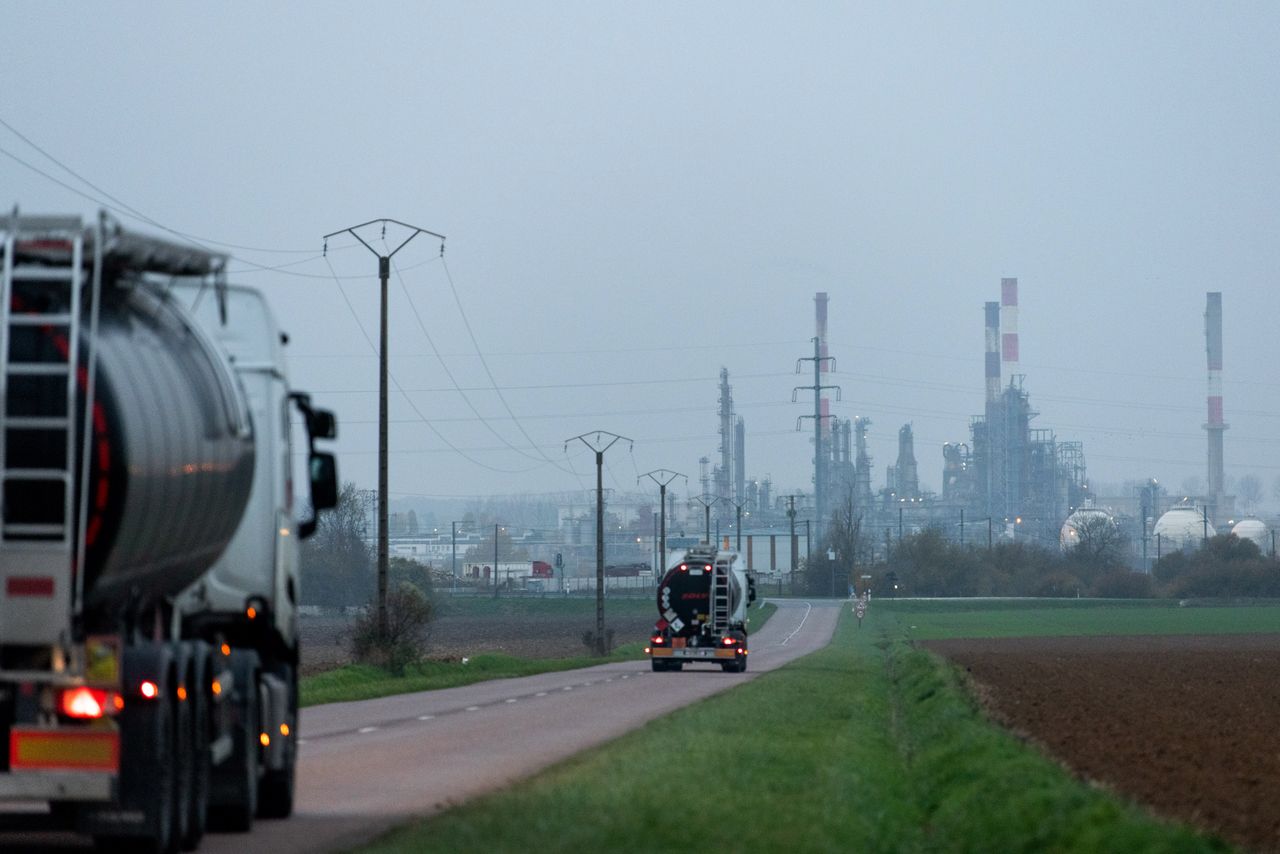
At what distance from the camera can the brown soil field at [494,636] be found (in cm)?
6850

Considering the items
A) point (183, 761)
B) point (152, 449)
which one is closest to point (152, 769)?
point (183, 761)

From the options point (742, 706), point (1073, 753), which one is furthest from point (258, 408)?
point (742, 706)

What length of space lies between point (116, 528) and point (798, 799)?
7.17 meters

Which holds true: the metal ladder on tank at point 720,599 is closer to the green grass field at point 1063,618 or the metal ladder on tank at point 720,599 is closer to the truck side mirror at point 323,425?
the green grass field at point 1063,618

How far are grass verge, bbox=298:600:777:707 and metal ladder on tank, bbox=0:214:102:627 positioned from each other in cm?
2264

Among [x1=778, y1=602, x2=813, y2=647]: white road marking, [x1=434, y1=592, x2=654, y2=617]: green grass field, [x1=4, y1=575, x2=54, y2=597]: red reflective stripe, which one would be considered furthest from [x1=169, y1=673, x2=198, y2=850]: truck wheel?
[x1=434, y1=592, x2=654, y2=617]: green grass field

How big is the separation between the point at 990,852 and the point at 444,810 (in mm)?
4157

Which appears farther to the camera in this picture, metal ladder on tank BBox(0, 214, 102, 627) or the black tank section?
the black tank section

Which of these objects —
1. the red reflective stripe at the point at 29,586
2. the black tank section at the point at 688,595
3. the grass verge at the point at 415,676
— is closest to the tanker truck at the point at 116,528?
the red reflective stripe at the point at 29,586

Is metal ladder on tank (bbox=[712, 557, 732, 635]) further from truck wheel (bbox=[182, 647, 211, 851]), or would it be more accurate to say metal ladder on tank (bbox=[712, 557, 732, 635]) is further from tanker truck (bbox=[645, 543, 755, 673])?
truck wheel (bbox=[182, 647, 211, 851])

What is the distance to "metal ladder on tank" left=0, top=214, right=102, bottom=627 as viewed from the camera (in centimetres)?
995

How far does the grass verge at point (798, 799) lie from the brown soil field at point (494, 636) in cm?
2341

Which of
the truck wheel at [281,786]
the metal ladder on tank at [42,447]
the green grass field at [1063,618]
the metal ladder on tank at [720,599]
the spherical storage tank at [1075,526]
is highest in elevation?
the spherical storage tank at [1075,526]

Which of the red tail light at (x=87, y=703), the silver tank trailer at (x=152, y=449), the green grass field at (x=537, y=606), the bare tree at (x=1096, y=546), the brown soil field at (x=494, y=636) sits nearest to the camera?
the silver tank trailer at (x=152, y=449)
